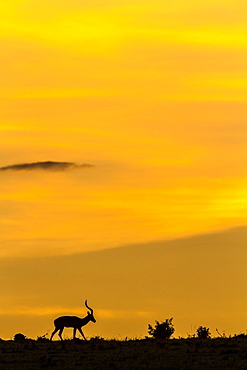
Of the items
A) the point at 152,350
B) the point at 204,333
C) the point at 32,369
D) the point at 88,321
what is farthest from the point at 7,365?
the point at 204,333

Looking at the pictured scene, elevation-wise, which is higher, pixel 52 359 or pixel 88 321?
pixel 88 321

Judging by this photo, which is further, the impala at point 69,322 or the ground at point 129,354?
the impala at point 69,322

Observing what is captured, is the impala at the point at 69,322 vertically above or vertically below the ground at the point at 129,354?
above

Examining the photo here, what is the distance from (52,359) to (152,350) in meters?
5.16

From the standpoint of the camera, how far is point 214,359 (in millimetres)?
51219

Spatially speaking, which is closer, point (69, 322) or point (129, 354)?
point (129, 354)

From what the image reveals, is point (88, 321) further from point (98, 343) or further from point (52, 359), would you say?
point (52, 359)

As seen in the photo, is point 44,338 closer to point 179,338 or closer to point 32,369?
point 179,338

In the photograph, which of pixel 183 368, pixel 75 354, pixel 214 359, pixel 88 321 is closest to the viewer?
pixel 183 368

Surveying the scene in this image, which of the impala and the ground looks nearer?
the ground

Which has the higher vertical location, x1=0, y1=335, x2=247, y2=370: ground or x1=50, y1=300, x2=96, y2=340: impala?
x1=50, y1=300, x2=96, y2=340: impala

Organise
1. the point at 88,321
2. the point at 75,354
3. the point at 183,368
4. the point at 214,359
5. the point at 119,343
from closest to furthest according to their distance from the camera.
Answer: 1. the point at 183,368
2. the point at 214,359
3. the point at 75,354
4. the point at 119,343
5. the point at 88,321

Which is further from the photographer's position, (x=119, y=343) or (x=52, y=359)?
(x=119, y=343)

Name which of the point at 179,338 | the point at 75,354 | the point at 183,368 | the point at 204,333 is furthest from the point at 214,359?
the point at 204,333
